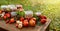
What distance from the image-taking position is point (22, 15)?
1.46 m

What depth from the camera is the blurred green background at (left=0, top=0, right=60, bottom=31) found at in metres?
2.11

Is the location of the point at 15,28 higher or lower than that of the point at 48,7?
lower

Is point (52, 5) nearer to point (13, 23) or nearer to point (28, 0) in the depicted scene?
point (28, 0)

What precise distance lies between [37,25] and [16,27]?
215 mm

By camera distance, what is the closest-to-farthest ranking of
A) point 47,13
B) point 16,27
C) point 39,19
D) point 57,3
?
point 16,27 → point 39,19 → point 47,13 → point 57,3

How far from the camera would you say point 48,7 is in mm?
2297

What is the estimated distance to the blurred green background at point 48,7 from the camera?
6.92 ft

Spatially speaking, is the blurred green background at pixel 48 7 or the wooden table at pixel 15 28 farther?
the blurred green background at pixel 48 7

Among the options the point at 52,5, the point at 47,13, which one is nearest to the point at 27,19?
the point at 47,13

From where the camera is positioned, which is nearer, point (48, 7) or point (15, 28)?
point (15, 28)

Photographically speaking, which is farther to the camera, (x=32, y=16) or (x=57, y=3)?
(x=57, y=3)

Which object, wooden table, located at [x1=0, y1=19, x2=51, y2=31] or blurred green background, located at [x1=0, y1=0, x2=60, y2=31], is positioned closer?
wooden table, located at [x1=0, y1=19, x2=51, y2=31]

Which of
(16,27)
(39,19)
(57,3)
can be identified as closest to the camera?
(16,27)

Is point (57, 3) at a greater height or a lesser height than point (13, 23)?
greater
